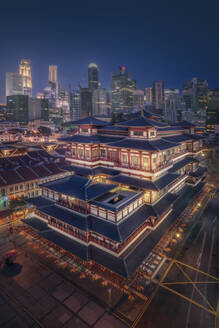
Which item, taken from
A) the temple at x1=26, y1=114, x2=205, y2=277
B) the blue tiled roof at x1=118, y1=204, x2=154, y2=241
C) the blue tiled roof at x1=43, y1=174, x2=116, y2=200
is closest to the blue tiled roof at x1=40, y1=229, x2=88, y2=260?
the temple at x1=26, y1=114, x2=205, y2=277

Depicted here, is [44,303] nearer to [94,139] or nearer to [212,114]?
[94,139]

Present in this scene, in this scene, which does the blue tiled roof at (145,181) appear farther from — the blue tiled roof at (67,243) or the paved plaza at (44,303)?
the paved plaza at (44,303)

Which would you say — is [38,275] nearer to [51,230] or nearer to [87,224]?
[51,230]

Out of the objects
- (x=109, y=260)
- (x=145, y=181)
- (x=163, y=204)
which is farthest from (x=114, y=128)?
(x=109, y=260)

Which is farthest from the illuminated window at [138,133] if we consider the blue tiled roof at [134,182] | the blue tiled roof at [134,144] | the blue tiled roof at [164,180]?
the blue tiled roof at [164,180]

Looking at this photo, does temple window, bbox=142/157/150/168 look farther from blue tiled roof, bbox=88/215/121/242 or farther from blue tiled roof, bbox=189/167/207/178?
blue tiled roof, bbox=189/167/207/178

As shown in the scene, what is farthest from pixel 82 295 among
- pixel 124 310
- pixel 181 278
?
pixel 181 278
